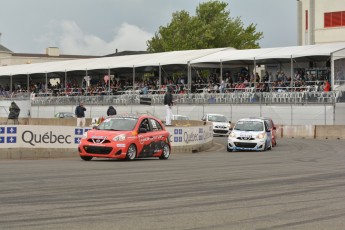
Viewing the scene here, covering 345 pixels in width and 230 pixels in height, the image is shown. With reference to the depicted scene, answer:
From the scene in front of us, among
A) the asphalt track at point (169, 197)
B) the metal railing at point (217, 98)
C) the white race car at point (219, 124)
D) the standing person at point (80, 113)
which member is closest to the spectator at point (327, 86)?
the metal railing at point (217, 98)

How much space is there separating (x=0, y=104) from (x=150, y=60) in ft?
40.1

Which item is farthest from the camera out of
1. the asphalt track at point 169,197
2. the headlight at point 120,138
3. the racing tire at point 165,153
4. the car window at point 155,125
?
the racing tire at point 165,153

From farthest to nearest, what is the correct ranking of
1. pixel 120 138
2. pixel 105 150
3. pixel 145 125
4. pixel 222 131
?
1. pixel 222 131
2. pixel 145 125
3. pixel 120 138
4. pixel 105 150

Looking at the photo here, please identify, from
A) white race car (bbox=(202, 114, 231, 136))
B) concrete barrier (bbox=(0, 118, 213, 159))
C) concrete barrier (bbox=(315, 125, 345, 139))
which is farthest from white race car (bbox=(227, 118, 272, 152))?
white race car (bbox=(202, 114, 231, 136))

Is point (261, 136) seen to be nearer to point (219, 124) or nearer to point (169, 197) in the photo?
point (219, 124)

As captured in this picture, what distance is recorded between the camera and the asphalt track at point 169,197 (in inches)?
406

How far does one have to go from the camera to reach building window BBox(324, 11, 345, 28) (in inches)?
3255

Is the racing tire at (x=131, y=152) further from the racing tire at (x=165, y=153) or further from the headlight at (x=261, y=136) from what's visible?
the headlight at (x=261, y=136)

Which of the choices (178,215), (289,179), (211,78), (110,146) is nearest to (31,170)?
(110,146)

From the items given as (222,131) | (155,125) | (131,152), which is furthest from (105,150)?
(222,131)

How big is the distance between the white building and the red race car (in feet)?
201

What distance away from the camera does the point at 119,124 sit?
79.2ft

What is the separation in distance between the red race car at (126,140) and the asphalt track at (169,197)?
1902 millimetres

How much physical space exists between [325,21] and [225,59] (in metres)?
33.5
